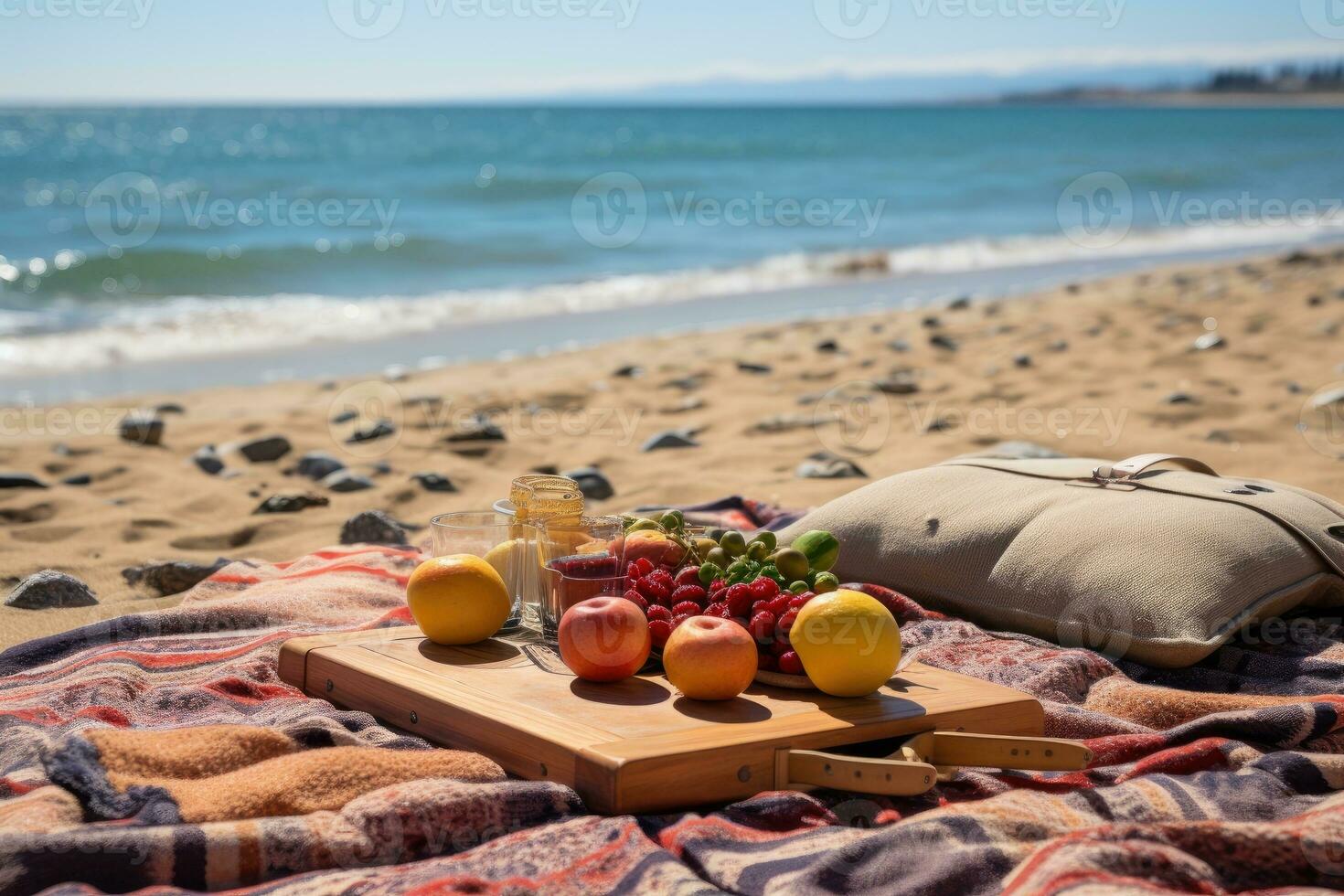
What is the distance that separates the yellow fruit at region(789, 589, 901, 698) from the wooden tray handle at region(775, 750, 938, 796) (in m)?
0.21

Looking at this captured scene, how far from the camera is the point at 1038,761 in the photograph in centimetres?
257

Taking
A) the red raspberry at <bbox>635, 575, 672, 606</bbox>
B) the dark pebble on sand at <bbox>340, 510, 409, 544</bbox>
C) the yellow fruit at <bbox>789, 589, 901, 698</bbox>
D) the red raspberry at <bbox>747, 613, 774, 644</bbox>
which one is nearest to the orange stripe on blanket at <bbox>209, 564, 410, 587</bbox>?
the dark pebble on sand at <bbox>340, 510, 409, 544</bbox>

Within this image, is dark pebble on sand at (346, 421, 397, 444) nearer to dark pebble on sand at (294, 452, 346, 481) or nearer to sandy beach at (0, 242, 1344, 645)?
sandy beach at (0, 242, 1344, 645)

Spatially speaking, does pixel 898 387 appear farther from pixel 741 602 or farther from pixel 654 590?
pixel 741 602

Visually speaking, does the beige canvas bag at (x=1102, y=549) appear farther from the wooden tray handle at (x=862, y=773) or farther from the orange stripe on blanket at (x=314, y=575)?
the orange stripe on blanket at (x=314, y=575)

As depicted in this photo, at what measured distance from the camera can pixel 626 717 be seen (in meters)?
2.54

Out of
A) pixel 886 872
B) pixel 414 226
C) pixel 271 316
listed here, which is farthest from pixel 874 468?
pixel 414 226

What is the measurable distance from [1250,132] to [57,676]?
6538 centimetres

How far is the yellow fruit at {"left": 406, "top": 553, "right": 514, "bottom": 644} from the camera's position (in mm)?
2975

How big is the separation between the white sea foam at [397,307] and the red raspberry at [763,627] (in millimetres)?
9186

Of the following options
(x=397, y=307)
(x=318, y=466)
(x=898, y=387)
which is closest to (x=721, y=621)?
(x=318, y=466)

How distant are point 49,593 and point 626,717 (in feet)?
8.53

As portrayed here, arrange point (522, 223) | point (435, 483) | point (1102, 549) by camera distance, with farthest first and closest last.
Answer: point (522, 223) < point (435, 483) < point (1102, 549)

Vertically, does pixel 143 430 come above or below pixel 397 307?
below
